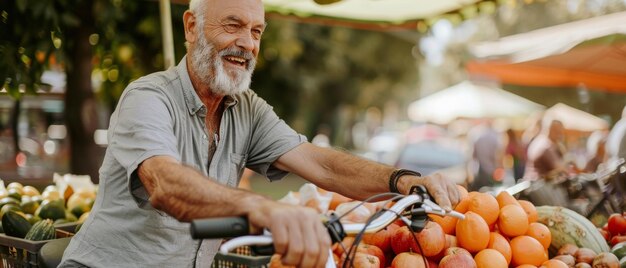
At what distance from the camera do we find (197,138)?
94.3 inches

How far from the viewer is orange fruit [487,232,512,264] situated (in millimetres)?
2717

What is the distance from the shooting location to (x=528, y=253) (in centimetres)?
276

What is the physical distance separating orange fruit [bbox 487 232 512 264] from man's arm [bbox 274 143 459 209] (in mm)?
563

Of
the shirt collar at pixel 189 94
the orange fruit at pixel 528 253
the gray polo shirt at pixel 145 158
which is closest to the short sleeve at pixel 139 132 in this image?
the gray polo shirt at pixel 145 158

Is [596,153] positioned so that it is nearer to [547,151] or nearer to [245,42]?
[547,151]

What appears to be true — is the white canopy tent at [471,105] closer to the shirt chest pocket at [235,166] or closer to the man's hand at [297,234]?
the shirt chest pocket at [235,166]

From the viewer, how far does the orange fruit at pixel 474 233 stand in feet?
8.76

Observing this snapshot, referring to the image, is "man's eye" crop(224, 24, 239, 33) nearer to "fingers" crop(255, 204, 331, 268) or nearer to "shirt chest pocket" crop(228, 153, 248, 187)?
"shirt chest pocket" crop(228, 153, 248, 187)

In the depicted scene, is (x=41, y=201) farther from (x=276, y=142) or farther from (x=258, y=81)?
(x=258, y=81)

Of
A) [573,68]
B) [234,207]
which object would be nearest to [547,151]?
[573,68]

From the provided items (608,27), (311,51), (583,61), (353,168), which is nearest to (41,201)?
(353,168)

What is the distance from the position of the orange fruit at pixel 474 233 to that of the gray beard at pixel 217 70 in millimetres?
1084

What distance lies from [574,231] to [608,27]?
5.81 meters

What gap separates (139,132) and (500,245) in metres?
1.57
